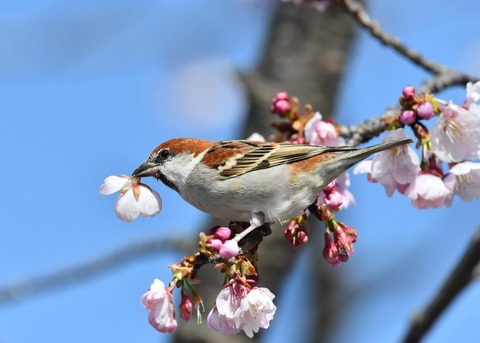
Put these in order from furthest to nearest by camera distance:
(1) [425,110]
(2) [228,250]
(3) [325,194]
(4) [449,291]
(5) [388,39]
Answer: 1. (5) [388,39]
2. (4) [449,291]
3. (3) [325,194]
4. (1) [425,110]
5. (2) [228,250]

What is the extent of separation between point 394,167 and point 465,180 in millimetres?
263

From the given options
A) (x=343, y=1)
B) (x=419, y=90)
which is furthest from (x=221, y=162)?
(x=343, y=1)

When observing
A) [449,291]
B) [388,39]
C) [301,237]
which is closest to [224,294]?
[301,237]

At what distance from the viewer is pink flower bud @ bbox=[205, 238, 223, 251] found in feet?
7.45

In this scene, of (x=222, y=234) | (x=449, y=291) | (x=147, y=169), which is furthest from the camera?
(x=449, y=291)

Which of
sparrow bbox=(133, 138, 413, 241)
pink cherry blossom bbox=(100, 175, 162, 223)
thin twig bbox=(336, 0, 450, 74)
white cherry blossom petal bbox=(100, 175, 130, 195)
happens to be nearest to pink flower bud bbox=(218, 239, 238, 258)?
sparrow bbox=(133, 138, 413, 241)

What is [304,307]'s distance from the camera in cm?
705

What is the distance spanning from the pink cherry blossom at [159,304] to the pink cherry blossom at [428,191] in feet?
3.11

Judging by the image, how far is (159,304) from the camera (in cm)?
228

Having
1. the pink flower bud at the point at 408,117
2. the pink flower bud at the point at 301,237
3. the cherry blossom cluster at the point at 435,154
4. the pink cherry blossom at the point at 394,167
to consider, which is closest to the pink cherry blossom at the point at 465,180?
the cherry blossom cluster at the point at 435,154

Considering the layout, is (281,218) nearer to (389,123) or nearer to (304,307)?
(389,123)

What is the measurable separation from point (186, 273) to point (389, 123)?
0.94 metres

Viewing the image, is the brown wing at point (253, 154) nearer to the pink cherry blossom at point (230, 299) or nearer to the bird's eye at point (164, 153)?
the bird's eye at point (164, 153)

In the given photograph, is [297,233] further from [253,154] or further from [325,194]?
[253,154]
